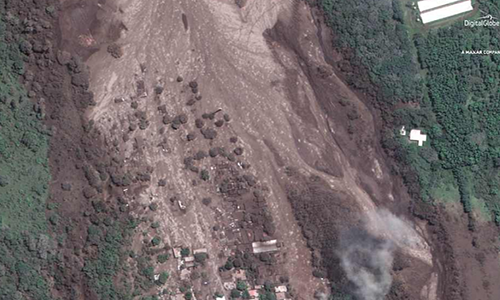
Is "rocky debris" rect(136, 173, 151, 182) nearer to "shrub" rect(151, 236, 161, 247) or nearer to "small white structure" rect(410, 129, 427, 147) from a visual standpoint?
"shrub" rect(151, 236, 161, 247)

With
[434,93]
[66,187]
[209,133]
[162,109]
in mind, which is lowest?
[66,187]

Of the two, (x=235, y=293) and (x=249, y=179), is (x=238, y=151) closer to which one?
(x=249, y=179)

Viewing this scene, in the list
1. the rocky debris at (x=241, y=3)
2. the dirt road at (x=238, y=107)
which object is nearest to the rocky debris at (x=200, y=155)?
the dirt road at (x=238, y=107)

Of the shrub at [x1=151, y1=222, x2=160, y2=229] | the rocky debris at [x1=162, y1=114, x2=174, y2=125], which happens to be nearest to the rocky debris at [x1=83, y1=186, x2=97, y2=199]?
the shrub at [x1=151, y1=222, x2=160, y2=229]

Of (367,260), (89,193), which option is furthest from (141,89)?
(367,260)

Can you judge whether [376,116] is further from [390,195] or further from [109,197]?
[109,197]

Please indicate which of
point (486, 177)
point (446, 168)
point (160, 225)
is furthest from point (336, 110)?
point (160, 225)

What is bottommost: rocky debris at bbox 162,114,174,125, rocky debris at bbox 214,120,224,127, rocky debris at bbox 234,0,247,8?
rocky debris at bbox 162,114,174,125
